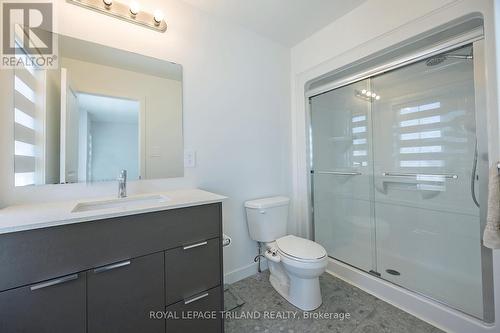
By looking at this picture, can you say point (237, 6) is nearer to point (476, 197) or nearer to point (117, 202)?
point (117, 202)

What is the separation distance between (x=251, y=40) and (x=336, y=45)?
2.66 feet

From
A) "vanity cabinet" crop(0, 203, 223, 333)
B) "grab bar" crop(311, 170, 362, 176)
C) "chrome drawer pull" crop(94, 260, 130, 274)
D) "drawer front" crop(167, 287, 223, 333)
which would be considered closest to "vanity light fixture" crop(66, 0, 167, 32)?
"vanity cabinet" crop(0, 203, 223, 333)

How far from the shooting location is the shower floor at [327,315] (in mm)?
1377

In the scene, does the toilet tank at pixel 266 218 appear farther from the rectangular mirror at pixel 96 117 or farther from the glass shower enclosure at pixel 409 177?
the rectangular mirror at pixel 96 117

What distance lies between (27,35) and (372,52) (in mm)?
2335

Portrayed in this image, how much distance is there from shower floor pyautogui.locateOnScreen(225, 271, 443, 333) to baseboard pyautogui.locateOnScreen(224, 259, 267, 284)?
0.24 ft

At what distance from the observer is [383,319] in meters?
1.45

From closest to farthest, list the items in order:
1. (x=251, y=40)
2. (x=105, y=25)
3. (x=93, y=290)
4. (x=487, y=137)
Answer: (x=93, y=290) → (x=487, y=137) → (x=105, y=25) → (x=251, y=40)

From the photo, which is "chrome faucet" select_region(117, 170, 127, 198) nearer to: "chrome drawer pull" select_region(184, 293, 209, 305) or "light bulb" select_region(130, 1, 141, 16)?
"chrome drawer pull" select_region(184, 293, 209, 305)

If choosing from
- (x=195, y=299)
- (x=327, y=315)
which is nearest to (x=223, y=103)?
(x=195, y=299)

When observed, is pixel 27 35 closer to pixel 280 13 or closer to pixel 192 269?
pixel 192 269

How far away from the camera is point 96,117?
137cm

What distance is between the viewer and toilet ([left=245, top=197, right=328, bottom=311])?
59.1 inches

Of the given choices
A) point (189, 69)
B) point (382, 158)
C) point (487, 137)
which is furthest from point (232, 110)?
point (487, 137)
